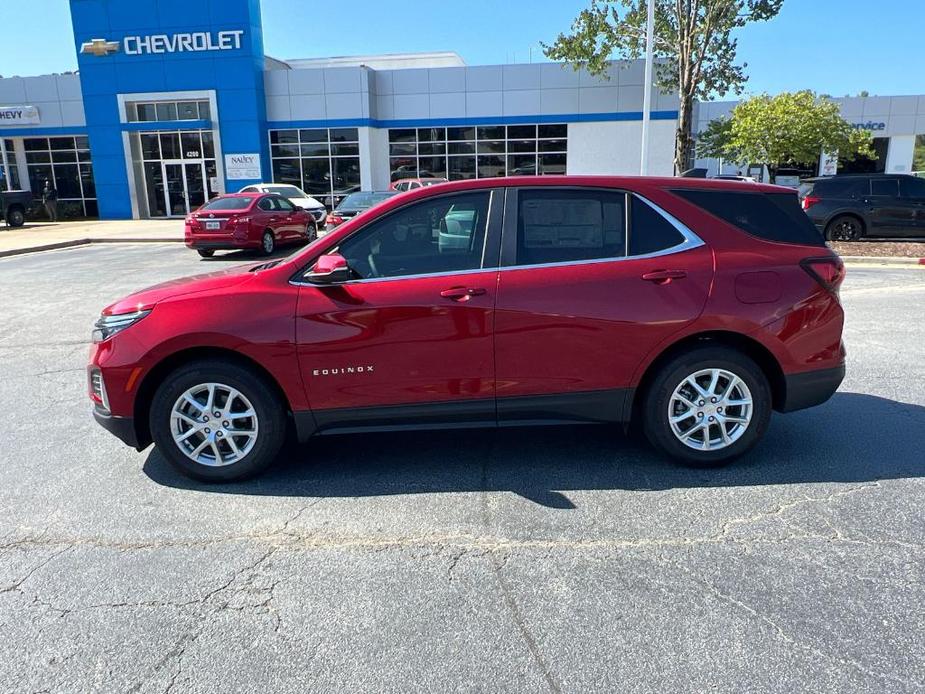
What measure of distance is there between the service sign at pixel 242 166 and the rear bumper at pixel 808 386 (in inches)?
1143

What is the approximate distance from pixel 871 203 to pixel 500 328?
1509 centimetres

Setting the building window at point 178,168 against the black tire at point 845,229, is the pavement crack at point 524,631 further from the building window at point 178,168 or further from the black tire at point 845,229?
the building window at point 178,168

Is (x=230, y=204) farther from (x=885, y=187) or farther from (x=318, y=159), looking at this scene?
(x=885, y=187)

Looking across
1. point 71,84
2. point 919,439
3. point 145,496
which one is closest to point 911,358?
point 919,439

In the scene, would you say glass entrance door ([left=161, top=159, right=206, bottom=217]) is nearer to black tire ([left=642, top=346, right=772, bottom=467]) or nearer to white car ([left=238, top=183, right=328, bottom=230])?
white car ([left=238, top=183, right=328, bottom=230])

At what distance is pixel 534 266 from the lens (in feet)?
13.3

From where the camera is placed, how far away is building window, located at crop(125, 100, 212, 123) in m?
30.0

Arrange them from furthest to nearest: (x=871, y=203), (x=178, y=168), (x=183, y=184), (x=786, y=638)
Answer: (x=183, y=184), (x=178, y=168), (x=871, y=203), (x=786, y=638)

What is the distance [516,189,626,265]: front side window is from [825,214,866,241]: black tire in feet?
46.1

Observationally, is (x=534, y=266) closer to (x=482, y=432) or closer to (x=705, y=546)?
(x=482, y=432)

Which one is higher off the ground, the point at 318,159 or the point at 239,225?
the point at 318,159

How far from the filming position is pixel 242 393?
406 cm

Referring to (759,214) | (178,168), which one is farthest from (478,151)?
(759,214)

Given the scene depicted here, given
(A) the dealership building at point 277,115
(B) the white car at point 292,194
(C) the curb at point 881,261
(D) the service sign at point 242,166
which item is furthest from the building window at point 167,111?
(C) the curb at point 881,261
